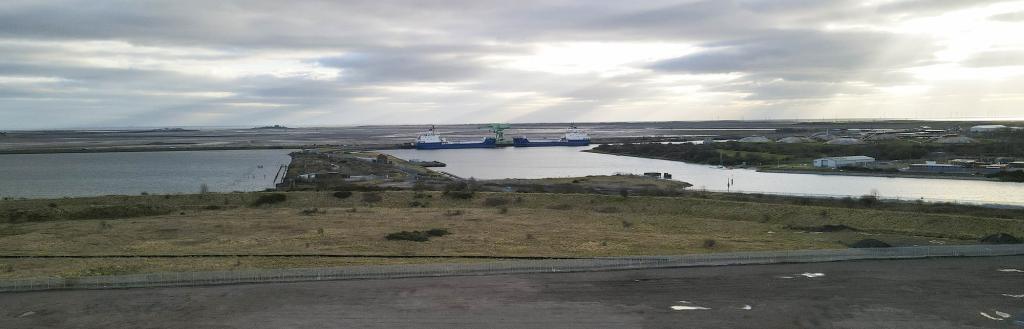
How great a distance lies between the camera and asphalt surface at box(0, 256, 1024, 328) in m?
10.5

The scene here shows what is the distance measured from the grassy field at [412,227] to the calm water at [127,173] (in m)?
14.0

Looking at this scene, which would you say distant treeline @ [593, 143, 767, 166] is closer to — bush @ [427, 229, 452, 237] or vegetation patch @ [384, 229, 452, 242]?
bush @ [427, 229, 452, 237]

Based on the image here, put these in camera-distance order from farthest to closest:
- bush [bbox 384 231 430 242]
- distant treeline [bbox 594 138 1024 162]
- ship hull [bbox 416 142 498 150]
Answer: ship hull [bbox 416 142 498 150] < distant treeline [bbox 594 138 1024 162] < bush [bbox 384 231 430 242]

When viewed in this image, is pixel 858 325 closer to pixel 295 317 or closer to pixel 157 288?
pixel 295 317

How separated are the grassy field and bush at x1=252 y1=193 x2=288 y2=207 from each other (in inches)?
11.8

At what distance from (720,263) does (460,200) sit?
723 inches

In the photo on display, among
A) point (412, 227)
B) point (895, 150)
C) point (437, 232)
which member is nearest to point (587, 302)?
point (437, 232)

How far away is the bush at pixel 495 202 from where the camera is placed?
3002 cm

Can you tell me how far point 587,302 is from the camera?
11.6 metres

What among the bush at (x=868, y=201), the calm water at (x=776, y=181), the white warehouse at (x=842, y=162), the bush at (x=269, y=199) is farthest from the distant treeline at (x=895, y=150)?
the bush at (x=269, y=199)

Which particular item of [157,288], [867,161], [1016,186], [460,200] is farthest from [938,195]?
[157,288]

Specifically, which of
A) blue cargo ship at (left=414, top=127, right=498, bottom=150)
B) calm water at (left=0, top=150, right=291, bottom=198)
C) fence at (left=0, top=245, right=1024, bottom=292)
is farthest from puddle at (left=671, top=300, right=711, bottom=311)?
blue cargo ship at (left=414, top=127, right=498, bottom=150)

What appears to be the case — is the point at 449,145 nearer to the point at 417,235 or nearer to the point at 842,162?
the point at 842,162

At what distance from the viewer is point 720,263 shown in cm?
1442
